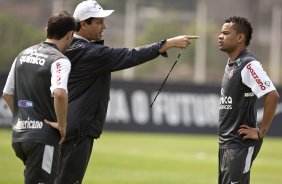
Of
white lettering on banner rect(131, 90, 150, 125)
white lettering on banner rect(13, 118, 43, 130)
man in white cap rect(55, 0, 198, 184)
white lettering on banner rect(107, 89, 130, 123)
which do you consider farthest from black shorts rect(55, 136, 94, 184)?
white lettering on banner rect(131, 90, 150, 125)

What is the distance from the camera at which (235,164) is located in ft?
28.3

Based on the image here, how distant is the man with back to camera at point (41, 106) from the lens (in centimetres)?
758

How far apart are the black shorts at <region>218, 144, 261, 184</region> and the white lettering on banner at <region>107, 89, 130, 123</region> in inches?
688

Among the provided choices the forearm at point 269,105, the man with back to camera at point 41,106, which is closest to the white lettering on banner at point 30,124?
the man with back to camera at point 41,106

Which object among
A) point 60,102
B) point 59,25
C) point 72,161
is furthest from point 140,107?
point 60,102

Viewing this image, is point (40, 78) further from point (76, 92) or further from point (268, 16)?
point (268, 16)

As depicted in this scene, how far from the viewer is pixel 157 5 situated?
31.1 m

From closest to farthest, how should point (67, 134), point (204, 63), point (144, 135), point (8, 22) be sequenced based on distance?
point (67, 134)
point (144, 135)
point (8, 22)
point (204, 63)

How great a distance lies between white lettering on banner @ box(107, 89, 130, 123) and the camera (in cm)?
2622

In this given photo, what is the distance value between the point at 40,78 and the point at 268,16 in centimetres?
2631

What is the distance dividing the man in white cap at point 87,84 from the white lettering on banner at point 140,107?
1764cm

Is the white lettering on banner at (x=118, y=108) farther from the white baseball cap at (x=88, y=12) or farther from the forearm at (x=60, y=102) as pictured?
the forearm at (x=60, y=102)

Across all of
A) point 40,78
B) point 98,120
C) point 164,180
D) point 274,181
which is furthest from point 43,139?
point 274,181

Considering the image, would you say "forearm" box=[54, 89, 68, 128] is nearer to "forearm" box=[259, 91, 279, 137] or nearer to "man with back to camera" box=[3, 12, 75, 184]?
"man with back to camera" box=[3, 12, 75, 184]
